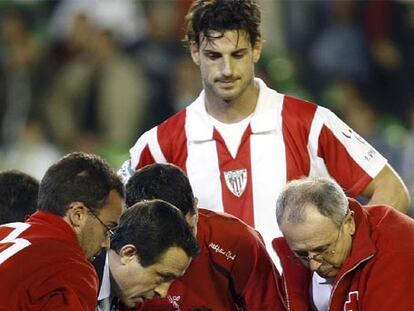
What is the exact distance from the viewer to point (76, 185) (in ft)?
14.5

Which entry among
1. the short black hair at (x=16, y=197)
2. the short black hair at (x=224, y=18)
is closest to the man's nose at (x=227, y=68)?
the short black hair at (x=224, y=18)

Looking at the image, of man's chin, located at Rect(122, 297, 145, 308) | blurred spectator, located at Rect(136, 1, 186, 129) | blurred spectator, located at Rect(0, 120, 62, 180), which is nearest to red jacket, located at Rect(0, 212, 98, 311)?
man's chin, located at Rect(122, 297, 145, 308)

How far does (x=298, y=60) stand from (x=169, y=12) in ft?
3.43

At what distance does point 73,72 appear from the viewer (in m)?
9.85

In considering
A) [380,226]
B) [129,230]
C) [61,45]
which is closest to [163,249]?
[129,230]

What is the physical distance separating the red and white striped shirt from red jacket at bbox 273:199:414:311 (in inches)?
23.9

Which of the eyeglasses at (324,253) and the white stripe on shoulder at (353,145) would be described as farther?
the white stripe on shoulder at (353,145)

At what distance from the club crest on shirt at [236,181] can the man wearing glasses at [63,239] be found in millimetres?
805

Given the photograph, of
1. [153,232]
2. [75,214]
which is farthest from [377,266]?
[75,214]

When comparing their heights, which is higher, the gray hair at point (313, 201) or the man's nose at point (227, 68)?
the man's nose at point (227, 68)

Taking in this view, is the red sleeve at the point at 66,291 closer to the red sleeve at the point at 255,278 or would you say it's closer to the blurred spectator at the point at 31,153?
the red sleeve at the point at 255,278

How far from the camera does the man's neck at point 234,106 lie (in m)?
5.29

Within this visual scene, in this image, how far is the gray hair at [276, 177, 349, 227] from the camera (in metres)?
4.41

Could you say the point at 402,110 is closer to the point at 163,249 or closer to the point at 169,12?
the point at 169,12
